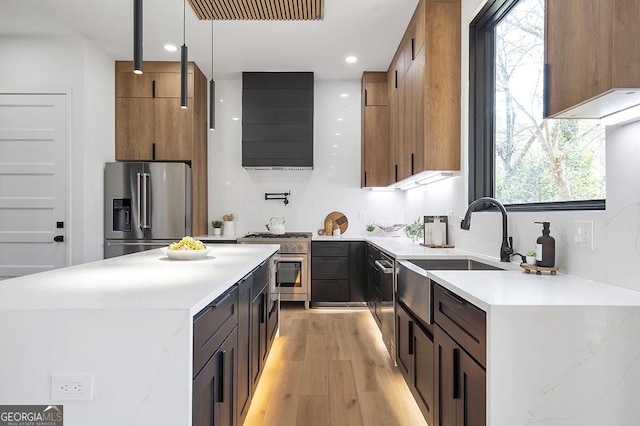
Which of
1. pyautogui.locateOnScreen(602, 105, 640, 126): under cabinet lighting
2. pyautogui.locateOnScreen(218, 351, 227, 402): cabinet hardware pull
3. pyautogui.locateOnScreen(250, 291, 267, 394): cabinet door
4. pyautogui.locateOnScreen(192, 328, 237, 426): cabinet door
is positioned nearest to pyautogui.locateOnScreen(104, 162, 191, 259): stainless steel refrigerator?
pyautogui.locateOnScreen(250, 291, 267, 394): cabinet door

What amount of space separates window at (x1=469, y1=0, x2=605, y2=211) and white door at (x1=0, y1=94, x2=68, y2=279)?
3.89 metres

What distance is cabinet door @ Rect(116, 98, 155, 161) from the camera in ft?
14.3

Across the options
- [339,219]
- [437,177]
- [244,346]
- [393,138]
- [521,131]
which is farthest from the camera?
[339,219]

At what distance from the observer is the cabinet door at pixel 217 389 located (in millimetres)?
1168

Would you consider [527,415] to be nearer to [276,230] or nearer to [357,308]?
[357,308]

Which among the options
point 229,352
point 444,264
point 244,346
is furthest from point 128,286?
point 444,264

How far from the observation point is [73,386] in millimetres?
997

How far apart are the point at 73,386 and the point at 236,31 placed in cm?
342

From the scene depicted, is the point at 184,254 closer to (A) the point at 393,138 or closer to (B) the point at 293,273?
(B) the point at 293,273

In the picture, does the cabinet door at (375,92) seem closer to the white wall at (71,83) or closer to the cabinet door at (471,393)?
the white wall at (71,83)

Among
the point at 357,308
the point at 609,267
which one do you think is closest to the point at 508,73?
the point at 609,267

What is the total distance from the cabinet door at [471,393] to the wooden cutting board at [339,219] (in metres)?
3.59

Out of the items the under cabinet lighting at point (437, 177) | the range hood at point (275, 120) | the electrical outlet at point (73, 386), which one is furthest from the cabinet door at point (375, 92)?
the electrical outlet at point (73, 386)

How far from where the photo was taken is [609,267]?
142 cm
